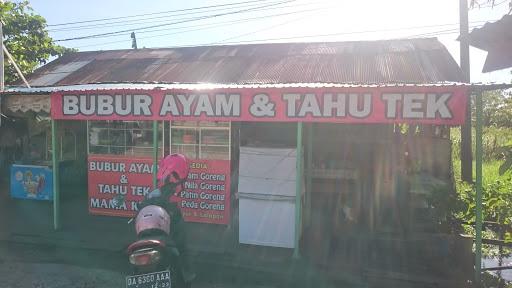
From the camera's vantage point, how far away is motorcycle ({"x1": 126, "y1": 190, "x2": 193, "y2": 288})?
11.2ft

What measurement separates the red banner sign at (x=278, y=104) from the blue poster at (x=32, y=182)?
2.88 metres

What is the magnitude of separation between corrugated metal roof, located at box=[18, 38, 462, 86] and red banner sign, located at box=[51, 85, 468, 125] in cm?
190

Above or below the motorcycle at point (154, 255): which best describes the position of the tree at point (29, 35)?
above

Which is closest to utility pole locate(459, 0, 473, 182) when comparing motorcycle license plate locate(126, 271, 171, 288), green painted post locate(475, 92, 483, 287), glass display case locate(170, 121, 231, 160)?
green painted post locate(475, 92, 483, 287)

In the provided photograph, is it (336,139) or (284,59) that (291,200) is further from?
(284,59)

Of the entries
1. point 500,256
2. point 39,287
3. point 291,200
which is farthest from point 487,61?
point 39,287

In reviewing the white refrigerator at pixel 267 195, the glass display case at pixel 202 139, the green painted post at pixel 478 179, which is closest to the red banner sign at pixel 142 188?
the glass display case at pixel 202 139

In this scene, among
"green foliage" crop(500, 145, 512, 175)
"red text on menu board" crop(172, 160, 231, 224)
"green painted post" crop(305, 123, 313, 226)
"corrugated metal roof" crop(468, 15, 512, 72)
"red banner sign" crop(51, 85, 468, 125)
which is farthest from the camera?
"red text on menu board" crop(172, 160, 231, 224)

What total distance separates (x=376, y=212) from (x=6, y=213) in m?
7.37

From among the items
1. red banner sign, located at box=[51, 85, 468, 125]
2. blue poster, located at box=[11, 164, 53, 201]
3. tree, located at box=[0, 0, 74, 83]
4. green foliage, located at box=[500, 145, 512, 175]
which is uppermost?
tree, located at box=[0, 0, 74, 83]

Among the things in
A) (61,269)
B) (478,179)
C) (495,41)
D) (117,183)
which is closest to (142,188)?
(117,183)

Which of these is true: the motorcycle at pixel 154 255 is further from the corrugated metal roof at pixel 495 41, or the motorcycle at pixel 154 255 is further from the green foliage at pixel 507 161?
the corrugated metal roof at pixel 495 41

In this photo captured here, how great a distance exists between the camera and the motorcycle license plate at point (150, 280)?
11.3 feet

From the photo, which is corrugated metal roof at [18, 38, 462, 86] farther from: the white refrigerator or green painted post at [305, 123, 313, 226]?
the white refrigerator
